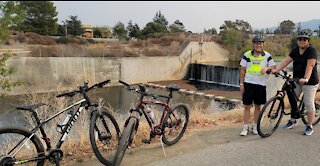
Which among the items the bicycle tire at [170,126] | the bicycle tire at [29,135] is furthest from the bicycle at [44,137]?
the bicycle tire at [170,126]

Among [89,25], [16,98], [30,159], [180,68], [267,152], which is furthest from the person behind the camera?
[89,25]

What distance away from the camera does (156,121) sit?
4391 millimetres

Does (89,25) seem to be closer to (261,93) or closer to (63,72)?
(63,72)

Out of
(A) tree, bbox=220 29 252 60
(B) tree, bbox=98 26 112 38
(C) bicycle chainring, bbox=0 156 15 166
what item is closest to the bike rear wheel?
(C) bicycle chainring, bbox=0 156 15 166

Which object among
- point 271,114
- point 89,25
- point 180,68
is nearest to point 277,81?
point 271,114

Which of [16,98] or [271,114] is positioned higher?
[271,114]

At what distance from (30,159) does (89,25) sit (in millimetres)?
63049

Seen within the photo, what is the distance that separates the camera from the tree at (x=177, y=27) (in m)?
56.9

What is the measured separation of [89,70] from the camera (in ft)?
86.9

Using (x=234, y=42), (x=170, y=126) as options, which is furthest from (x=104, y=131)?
(x=234, y=42)

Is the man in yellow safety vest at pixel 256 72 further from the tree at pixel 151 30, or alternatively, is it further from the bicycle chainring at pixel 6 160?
the tree at pixel 151 30

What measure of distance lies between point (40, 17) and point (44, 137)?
43891 mm

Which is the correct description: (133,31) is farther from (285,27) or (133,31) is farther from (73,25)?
(285,27)

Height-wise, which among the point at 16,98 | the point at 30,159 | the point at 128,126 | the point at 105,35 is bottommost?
the point at 16,98
